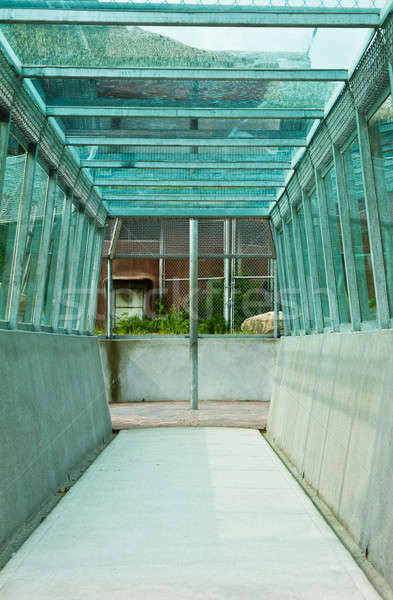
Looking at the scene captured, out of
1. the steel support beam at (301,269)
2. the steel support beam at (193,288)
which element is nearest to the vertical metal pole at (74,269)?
the steel support beam at (301,269)

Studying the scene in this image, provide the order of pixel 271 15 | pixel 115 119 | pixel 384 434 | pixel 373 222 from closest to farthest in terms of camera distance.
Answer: pixel 384 434 < pixel 271 15 < pixel 373 222 < pixel 115 119

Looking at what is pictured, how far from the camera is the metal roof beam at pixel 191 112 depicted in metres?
8.78

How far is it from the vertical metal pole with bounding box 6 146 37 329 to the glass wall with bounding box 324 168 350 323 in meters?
3.61

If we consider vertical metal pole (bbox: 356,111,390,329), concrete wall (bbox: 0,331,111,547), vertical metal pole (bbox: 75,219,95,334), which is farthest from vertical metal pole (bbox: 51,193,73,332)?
vertical metal pole (bbox: 356,111,390,329)

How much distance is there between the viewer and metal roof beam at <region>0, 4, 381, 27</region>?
6273 mm

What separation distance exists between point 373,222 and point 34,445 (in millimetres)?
3774

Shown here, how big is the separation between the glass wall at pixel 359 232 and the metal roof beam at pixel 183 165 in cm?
287

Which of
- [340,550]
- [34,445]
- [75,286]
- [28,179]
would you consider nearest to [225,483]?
[34,445]

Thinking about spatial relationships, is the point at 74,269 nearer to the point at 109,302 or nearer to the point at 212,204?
the point at 212,204

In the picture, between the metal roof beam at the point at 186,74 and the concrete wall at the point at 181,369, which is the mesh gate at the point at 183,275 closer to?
the concrete wall at the point at 181,369

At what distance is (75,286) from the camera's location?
13.3 meters

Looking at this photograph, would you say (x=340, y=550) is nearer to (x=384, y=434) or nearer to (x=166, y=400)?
(x=384, y=434)

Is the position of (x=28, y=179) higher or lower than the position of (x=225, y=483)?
higher

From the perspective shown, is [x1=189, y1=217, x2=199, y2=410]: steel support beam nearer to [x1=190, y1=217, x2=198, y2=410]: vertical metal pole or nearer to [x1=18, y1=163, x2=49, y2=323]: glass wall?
[x1=190, y1=217, x2=198, y2=410]: vertical metal pole
